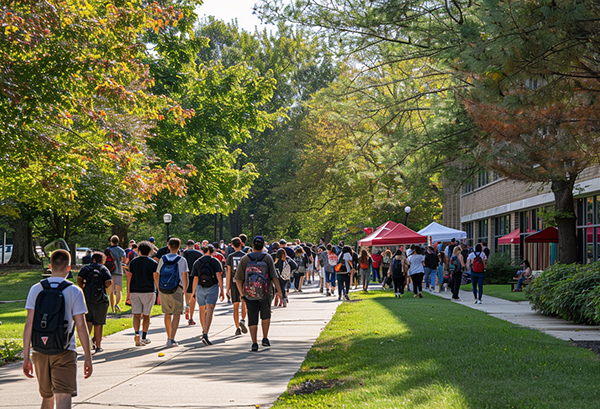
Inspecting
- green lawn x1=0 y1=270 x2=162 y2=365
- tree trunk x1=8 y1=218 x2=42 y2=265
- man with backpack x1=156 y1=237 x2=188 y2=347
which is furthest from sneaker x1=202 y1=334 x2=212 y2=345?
tree trunk x1=8 y1=218 x2=42 y2=265

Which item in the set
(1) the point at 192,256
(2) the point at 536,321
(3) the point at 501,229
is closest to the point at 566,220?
(2) the point at 536,321

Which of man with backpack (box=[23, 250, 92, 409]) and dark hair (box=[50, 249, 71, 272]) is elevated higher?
dark hair (box=[50, 249, 71, 272])

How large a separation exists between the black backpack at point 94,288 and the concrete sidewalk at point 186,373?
0.92m

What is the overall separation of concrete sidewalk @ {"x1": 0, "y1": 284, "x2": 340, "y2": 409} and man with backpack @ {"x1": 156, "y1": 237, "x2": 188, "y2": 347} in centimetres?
39

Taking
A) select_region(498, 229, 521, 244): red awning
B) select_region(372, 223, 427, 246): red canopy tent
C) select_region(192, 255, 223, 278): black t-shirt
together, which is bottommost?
select_region(192, 255, 223, 278): black t-shirt

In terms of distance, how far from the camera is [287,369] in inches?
336

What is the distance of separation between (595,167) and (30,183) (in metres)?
17.2

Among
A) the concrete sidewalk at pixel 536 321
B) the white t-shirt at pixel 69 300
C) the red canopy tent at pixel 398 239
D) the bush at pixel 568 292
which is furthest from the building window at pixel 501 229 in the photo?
the white t-shirt at pixel 69 300

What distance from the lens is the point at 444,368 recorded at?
Result: 7895mm

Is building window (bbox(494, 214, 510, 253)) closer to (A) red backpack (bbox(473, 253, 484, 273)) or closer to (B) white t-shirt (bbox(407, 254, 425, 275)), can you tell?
(B) white t-shirt (bbox(407, 254, 425, 275))

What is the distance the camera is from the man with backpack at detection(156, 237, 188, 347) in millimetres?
11250

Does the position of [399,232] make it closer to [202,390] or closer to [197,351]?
[197,351]

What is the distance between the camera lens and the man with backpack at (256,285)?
10336 millimetres

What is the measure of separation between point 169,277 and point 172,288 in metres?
0.20
